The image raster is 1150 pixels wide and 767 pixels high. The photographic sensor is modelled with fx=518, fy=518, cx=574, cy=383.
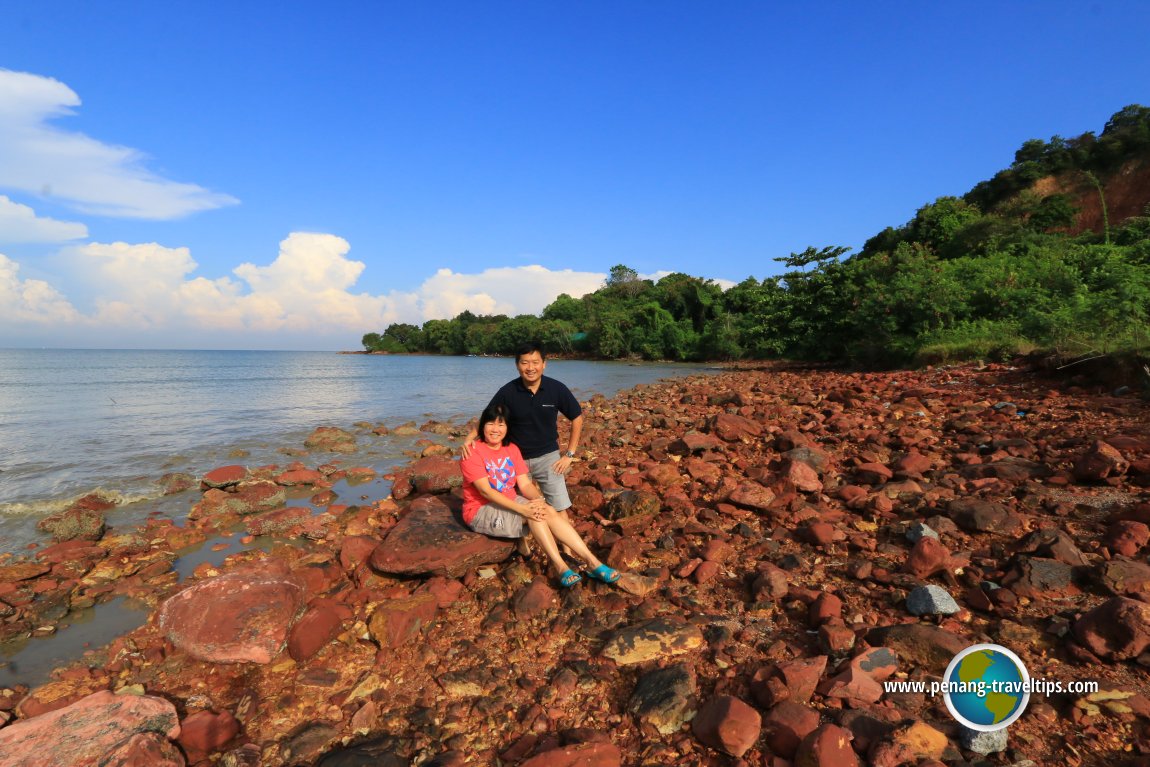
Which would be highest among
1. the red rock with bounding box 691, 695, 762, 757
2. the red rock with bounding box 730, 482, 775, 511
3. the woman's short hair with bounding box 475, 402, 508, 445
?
the woman's short hair with bounding box 475, 402, 508, 445

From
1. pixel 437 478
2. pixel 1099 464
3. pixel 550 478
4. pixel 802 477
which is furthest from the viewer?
pixel 437 478

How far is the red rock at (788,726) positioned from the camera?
2113 mm

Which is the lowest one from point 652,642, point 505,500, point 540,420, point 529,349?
point 652,642

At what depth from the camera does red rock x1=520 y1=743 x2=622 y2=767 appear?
2123 millimetres

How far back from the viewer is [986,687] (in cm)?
224

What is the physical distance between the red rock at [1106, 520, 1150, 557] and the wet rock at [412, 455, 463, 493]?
18.4 ft

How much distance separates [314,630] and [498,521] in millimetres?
1409

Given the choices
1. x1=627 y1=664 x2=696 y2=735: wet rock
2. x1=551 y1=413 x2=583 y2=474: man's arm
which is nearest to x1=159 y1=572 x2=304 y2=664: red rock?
x1=551 y1=413 x2=583 y2=474: man's arm

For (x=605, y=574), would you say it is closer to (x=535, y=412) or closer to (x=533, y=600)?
(x=533, y=600)

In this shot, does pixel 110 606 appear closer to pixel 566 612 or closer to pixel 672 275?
pixel 566 612

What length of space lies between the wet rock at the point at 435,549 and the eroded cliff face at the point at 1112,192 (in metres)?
51.6

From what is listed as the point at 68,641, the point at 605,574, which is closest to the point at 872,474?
the point at 605,574

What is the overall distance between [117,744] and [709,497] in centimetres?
448

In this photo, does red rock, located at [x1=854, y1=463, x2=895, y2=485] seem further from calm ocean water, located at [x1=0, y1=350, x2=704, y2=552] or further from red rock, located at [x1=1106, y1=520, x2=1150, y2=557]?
calm ocean water, located at [x1=0, y1=350, x2=704, y2=552]
